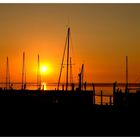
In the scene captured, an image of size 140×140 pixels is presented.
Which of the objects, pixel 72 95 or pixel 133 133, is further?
pixel 72 95

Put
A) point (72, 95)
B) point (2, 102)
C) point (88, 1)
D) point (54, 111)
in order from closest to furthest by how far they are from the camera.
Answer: point (88, 1)
point (54, 111)
point (2, 102)
point (72, 95)

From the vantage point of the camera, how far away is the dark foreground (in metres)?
14.1

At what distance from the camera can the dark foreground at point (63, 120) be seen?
46.4 ft

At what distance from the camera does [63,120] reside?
16.1 m

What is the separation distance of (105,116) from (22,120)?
150 inches

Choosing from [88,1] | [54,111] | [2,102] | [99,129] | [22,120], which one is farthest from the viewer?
[2,102]

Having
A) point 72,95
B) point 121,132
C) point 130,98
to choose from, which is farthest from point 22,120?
point 72,95

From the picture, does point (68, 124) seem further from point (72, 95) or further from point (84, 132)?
point (72, 95)

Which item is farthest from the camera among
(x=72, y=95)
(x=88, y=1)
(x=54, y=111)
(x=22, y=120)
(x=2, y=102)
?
(x=72, y=95)

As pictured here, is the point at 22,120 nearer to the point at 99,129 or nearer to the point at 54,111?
the point at 54,111

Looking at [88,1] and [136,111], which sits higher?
[88,1]

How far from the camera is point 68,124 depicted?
15422mm

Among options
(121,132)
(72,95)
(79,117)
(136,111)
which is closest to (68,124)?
(79,117)

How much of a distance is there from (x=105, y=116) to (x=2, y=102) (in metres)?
7.33
